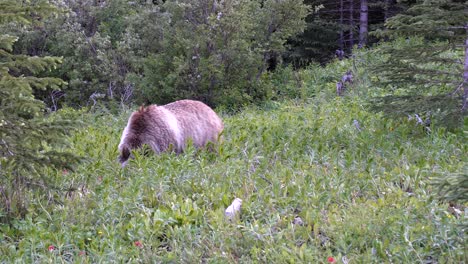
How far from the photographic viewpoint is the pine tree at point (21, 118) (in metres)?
4.90

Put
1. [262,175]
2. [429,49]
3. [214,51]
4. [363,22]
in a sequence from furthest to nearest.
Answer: [363,22] → [214,51] → [429,49] → [262,175]

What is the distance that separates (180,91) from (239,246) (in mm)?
9666

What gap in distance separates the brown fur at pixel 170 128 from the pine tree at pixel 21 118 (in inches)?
79.8

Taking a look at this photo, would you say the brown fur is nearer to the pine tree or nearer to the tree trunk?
the pine tree

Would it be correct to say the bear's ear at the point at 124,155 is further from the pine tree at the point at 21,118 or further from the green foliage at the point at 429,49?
the green foliage at the point at 429,49

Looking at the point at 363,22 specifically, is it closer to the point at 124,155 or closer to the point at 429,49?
the point at 429,49

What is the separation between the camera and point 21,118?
5.27 metres

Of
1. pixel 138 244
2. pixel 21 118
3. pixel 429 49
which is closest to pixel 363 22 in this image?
pixel 429 49

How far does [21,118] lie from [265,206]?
2.46 m

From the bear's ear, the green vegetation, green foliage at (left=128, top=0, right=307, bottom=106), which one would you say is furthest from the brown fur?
green foliage at (left=128, top=0, right=307, bottom=106)

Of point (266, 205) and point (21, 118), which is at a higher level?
point (21, 118)

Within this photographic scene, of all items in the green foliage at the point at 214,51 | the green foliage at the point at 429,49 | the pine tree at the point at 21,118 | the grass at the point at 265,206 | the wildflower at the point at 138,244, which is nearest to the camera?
the grass at the point at 265,206

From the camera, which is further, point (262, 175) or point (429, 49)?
point (429, 49)

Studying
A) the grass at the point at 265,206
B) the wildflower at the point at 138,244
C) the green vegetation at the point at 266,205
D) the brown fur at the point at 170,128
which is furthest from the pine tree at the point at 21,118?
the brown fur at the point at 170,128
